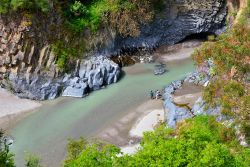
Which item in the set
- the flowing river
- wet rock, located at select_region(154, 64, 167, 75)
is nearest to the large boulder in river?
the flowing river

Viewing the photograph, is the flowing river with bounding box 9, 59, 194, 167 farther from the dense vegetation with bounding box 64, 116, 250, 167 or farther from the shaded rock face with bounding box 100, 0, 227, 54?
the dense vegetation with bounding box 64, 116, 250, 167

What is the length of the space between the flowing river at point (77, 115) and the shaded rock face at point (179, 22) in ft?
13.0

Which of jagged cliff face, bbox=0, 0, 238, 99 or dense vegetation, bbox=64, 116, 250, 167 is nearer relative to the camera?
dense vegetation, bbox=64, 116, 250, 167

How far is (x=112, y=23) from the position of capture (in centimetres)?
4412

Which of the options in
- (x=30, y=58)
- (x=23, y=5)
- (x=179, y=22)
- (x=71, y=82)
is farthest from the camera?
(x=179, y=22)

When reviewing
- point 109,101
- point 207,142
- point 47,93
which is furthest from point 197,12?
point 207,142

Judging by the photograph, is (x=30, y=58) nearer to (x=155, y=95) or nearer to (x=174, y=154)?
(x=155, y=95)

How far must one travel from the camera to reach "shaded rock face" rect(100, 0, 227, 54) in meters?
46.6

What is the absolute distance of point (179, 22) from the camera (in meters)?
47.2

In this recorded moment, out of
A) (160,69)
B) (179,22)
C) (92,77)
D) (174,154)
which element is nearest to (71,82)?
(92,77)

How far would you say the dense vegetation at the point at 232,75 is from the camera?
2805cm

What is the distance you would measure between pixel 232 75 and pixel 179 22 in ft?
58.8

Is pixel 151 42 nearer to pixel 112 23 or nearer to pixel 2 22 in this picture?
pixel 112 23

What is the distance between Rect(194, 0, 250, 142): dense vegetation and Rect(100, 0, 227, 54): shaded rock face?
47.3 ft
